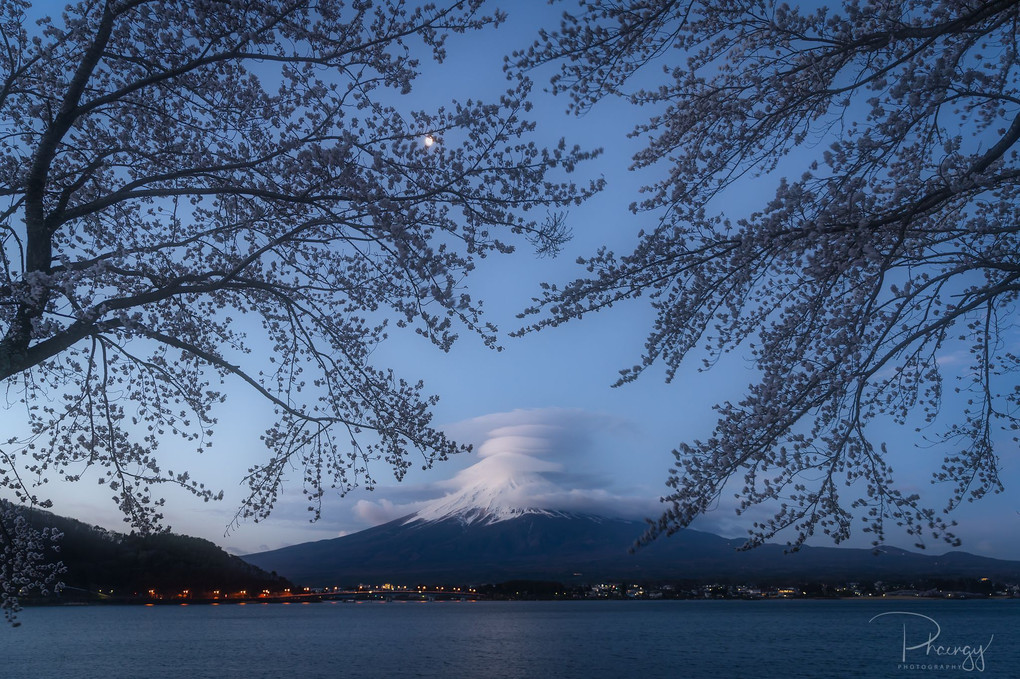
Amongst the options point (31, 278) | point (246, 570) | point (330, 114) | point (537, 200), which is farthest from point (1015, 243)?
point (246, 570)

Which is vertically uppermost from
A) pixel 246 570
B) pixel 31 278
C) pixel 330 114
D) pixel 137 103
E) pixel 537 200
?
pixel 137 103

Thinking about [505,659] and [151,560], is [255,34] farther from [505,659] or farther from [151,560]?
[151,560]

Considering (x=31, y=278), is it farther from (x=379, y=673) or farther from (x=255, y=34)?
(x=379, y=673)

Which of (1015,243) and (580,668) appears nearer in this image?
(1015,243)

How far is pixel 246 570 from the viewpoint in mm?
152875

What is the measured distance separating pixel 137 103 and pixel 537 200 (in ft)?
12.9

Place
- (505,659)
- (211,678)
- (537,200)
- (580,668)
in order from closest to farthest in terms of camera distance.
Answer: (537,200) → (211,678) → (580,668) → (505,659)

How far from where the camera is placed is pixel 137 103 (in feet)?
22.5

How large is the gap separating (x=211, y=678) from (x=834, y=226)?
43151 mm

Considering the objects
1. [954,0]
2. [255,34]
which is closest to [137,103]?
[255,34]

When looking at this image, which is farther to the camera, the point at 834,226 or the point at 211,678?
the point at 211,678

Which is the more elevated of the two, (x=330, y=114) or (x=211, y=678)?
(x=330, y=114)

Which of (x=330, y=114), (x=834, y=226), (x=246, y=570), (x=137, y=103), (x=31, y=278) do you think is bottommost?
(x=246, y=570)

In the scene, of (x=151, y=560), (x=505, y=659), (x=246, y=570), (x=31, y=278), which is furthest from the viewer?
(x=246, y=570)
